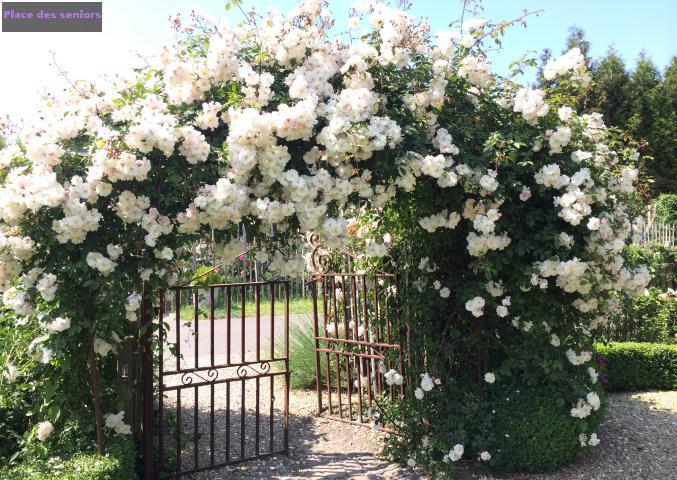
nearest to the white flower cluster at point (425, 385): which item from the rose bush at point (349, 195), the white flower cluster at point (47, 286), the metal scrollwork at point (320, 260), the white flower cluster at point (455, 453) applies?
the rose bush at point (349, 195)

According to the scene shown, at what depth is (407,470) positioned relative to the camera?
4211 millimetres

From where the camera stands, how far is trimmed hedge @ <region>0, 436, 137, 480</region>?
276 centimetres

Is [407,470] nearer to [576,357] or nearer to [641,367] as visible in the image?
[576,357]

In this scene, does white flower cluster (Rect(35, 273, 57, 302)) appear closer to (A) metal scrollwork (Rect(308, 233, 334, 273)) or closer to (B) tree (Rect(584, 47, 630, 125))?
(A) metal scrollwork (Rect(308, 233, 334, 273))

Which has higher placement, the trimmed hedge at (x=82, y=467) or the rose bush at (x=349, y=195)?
the rose bush at (x=349, y=195)

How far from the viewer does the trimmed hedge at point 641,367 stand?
20.3 feet

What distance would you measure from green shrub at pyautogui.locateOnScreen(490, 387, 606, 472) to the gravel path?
0.34ft

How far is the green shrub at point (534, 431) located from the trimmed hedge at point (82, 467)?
7.65 feet

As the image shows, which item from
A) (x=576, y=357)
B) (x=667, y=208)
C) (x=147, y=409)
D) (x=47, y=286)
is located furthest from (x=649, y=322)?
(x=667, y=208)

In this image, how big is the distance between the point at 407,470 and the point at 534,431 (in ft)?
3.05

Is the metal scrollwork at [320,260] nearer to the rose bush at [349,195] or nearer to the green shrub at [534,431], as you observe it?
the rose bush at [349,195]

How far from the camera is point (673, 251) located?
8.58 meters

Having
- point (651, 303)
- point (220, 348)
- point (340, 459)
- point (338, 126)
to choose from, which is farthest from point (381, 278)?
point (220, 348)

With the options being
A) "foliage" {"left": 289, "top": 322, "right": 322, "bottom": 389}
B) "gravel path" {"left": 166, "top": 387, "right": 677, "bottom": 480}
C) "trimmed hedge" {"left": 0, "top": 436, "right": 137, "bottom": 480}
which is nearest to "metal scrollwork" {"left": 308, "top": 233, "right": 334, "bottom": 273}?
"foliage" {"left": 289, "top": 322, "right": 322, "bottom": 389}
